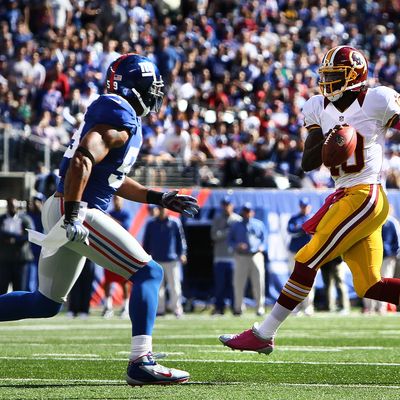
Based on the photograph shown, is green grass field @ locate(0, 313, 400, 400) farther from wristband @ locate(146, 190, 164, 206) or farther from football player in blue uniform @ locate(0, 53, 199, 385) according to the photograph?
wristband @ locate(146, 190, 164, 206)

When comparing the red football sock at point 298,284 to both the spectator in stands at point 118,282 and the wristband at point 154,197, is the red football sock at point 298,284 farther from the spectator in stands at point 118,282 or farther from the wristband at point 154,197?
the spectator in stands at point 118,282

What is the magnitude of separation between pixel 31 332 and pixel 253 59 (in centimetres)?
1091

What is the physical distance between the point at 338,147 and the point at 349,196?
34 cm

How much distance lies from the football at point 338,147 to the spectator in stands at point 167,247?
8493 mm

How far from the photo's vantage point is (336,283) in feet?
49.8

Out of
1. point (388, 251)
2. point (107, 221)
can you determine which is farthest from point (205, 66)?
point (107, 221)

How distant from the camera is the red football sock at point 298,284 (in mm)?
5883

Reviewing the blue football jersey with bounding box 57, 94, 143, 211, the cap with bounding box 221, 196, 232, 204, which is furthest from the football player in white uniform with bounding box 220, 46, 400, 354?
the cap with bounding box 221, 196, 232, 204

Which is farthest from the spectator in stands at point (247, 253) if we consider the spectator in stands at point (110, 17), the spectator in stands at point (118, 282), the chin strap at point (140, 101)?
the chin strap at point (140, 101)

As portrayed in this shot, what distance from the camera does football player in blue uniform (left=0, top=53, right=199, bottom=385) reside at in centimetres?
532

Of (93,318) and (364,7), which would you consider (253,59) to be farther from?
(93,318)

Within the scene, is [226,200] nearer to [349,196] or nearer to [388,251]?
[388,251]

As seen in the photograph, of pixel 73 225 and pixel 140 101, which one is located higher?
pixel 140 101

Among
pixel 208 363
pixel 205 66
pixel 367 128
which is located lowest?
pixel 208 363
